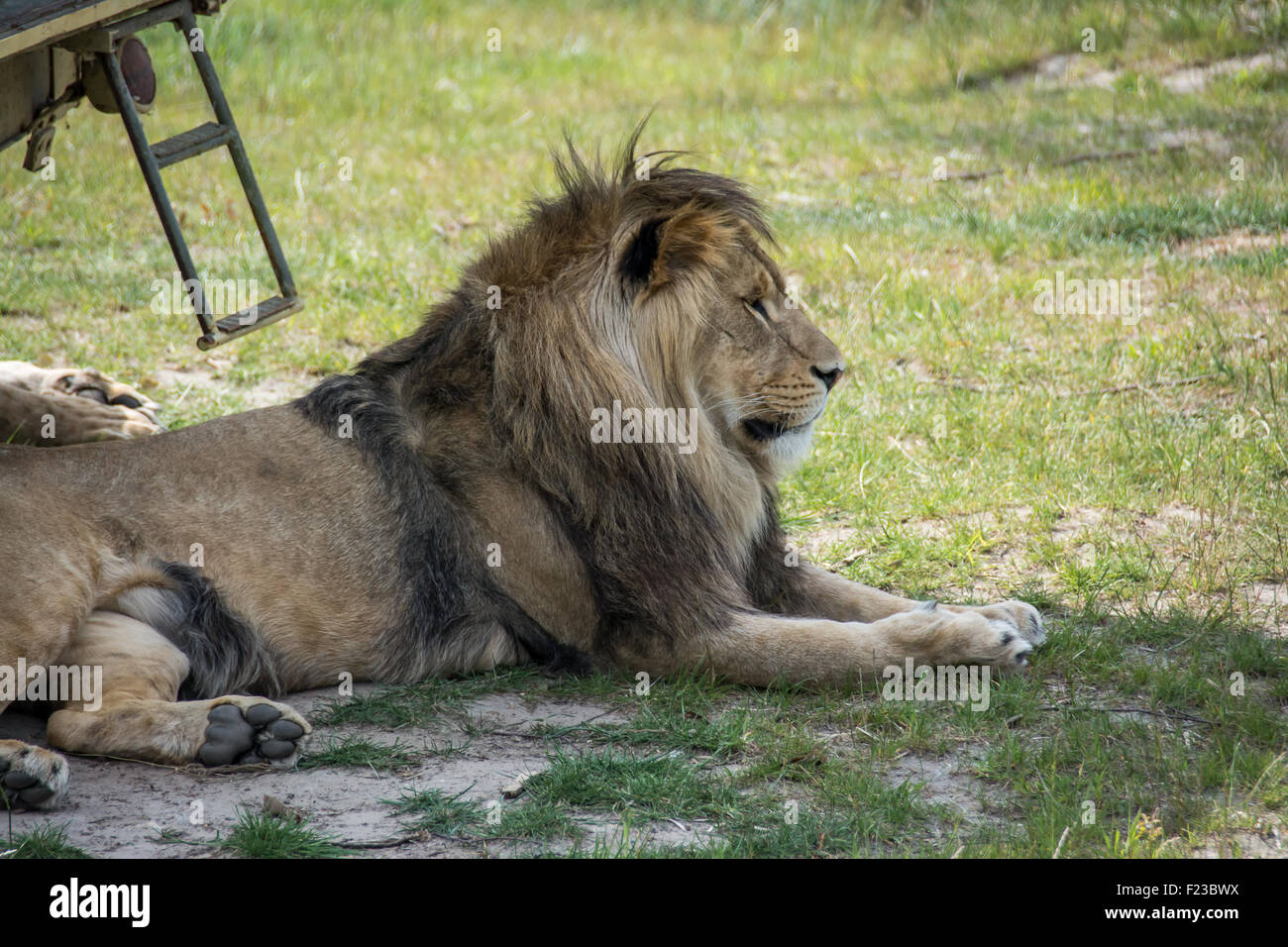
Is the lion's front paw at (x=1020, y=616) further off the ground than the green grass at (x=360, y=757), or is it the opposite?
the lion's front paw at (x=1020, y=616)

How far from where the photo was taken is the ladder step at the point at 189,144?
472 centimetres

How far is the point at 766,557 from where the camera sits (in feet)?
15.8

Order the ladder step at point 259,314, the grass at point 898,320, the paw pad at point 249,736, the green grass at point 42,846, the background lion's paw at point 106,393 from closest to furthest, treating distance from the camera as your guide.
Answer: the green grass at point 42,846 → the grass at point 898,320 → the paw pad at point 249,736 → the ladder step at point 259,314 → the background lion's paw at point 106,393

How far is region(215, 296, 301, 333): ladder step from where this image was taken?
481 centimetres

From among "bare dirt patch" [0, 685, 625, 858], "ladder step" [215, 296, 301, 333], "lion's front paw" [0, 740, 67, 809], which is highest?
"ladder step" [215, 296, 301, 333]

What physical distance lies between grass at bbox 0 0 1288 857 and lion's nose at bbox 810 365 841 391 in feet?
3.38

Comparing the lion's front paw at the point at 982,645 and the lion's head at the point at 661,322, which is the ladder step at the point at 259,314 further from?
the lion's front paw at the point at 982,645

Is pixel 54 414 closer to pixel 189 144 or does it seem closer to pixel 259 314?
pixel 259 314

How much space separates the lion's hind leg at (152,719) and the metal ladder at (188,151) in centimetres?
111

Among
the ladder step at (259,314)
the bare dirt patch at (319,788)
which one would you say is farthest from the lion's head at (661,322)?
the bare dirt patch at (319,788)

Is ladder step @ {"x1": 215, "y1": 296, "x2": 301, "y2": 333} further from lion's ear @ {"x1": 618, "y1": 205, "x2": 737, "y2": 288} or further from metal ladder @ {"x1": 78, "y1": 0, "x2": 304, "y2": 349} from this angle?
lion's ear @ {"x1": 618, "y1": 205, "x2": 737, "y2": 288}

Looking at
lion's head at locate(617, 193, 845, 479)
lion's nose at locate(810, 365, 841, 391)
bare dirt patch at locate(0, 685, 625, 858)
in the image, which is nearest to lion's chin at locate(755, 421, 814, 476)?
lion's head at locate(617, 193, 845, 479)

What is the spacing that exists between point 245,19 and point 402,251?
6.54 metres

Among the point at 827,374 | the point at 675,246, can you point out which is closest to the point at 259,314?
the point at 675,246
